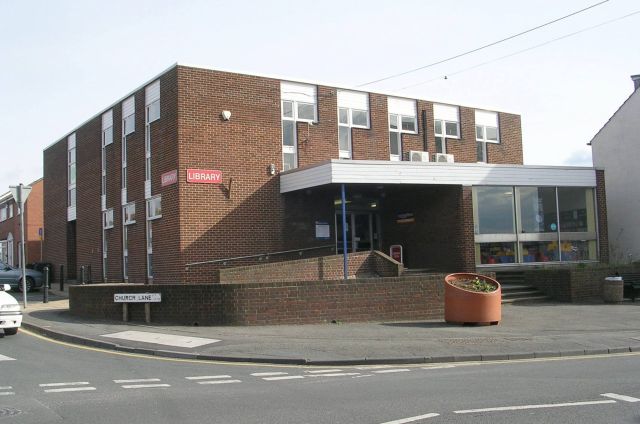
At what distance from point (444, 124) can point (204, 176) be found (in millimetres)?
11237

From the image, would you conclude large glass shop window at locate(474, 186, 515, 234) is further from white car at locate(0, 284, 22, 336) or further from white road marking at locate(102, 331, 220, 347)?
white car at locate(0, 284, 22, 336)

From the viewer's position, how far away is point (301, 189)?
2062 centimetres

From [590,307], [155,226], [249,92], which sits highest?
[249,92]

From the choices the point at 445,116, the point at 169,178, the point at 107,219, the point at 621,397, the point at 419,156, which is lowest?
the point at 621,397

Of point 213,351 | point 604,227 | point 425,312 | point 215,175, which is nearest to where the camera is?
point 213,351

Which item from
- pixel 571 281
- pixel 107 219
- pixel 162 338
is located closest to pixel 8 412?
pixel 162 338

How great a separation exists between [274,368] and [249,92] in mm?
Answer: 13123

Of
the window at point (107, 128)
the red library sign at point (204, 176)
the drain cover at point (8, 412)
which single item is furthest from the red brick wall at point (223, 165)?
the drain cover at point (8, 412)

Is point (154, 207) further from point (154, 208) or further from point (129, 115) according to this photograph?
point (129, 115)

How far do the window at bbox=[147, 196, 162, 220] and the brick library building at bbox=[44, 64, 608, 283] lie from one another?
2.7 inches

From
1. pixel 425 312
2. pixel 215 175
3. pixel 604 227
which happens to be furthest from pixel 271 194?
pixel 604 227

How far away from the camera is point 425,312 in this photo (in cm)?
1655

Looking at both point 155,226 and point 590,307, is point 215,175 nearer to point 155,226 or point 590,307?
point 155,226

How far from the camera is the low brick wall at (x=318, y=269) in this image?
1805 centimetres
